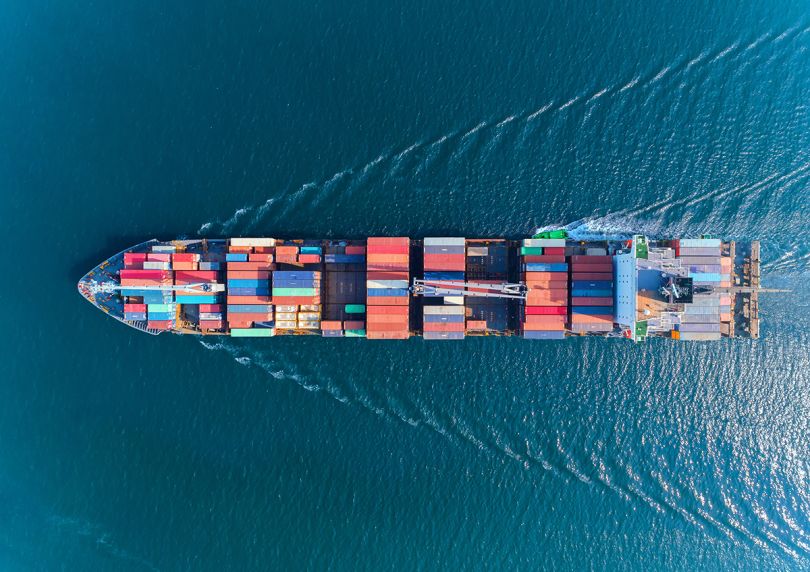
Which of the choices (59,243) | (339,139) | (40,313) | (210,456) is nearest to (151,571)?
(210,456)

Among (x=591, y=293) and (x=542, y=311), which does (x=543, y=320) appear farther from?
(x=591, y=293)

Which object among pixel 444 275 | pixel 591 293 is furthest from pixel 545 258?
pixel 444 275

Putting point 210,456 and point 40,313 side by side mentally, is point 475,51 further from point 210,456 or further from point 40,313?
point 40,313

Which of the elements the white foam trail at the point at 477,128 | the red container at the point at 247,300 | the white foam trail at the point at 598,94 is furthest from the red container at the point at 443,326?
the white foam trail at the point at 598,94

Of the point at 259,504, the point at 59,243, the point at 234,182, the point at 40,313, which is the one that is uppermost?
the point at 234,182

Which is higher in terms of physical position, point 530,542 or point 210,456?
point 210,456

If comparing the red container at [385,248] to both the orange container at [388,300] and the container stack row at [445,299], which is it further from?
the orange container at [388,300]
